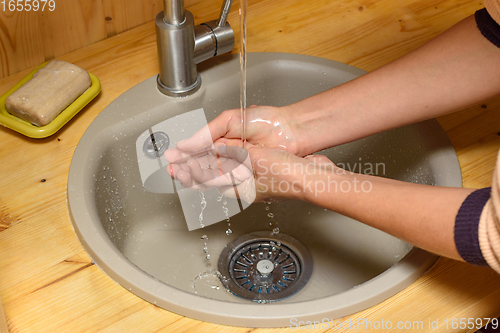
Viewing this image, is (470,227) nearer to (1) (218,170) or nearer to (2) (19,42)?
(1) (218,170)

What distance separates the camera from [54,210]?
2.26ft

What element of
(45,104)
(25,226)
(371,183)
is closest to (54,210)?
(25,226)

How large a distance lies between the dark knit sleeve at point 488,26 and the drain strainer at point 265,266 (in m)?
0.48

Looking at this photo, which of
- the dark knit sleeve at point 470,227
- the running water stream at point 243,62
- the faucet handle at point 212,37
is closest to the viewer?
the dark knit sleeve at point 470,227

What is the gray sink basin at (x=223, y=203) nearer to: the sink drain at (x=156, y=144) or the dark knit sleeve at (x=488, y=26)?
the sink drain at (x=156, y=144)

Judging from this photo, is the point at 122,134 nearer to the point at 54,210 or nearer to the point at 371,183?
the point at 54,210

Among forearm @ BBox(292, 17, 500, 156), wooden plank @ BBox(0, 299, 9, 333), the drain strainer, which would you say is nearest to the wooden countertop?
wooden plank @ BBox(0, 299, 9, 333)

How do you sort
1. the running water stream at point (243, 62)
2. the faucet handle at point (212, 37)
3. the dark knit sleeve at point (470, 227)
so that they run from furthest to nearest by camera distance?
the faucet handle at point (212, 37) < the running water stream at point (243, 62) < the dark knit sleeve at point (470, 227)

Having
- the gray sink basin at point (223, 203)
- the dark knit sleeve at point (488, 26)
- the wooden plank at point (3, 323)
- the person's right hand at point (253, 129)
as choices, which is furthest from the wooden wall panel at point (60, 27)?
the dark knit sleeve at point (488, 26)

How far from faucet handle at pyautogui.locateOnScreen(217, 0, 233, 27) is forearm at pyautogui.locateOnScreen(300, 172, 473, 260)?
0.32 metres

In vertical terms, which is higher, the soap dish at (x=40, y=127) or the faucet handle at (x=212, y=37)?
the faucet handle at (x=212, y=37)

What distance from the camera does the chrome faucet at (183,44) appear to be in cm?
75

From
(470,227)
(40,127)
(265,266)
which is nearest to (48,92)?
(40,127)

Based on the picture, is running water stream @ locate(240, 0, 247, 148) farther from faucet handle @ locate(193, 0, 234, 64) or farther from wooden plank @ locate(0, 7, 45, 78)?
wooden plank @ locate(0, 7, 45, 78)
